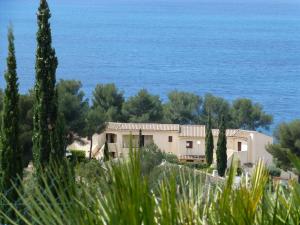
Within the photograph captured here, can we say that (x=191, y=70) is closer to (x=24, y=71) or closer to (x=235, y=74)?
(x=235, y=74)

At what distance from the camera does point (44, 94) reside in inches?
454

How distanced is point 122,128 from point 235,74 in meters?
45.1

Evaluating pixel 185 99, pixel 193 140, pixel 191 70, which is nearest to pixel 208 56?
pixel 191 70

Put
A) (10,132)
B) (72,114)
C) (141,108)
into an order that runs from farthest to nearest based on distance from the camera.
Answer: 1. (141,108)
2. (72,114)
3. (10,132)

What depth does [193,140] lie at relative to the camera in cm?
2578

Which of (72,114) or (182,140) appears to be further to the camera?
(182,140)

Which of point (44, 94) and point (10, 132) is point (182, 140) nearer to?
point (44, 94)

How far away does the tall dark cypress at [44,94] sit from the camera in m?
11.0

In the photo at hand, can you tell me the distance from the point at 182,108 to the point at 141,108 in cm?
527

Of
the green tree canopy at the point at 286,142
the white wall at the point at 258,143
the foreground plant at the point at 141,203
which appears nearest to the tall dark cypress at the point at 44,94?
the foreground plant at the point at 141,203

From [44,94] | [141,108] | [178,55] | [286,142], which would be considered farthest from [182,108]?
[178,55]

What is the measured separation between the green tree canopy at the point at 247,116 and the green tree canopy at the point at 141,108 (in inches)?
216

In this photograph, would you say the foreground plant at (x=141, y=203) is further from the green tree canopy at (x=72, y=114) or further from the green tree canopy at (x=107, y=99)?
the green tree canopy at (x=107, y=99)

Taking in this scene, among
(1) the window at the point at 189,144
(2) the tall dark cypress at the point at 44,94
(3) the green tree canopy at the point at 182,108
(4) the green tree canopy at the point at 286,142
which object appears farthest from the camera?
(3) the green tree canopy at the point at 182,108
